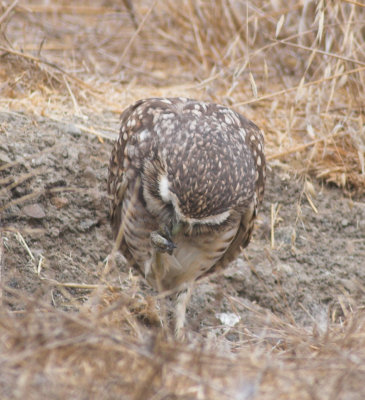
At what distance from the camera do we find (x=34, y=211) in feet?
17.9

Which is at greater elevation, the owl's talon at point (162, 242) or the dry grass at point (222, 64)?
the dry grass at point (222, 64)

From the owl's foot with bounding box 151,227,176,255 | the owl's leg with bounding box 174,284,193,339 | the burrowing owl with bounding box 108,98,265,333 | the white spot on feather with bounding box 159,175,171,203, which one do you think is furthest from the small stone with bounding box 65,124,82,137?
the white spot on feather with bounding box 159,175,171,203

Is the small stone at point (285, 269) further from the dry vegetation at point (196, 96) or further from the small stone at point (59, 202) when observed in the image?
the small stone at point (59, 202)

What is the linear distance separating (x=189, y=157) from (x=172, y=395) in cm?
168

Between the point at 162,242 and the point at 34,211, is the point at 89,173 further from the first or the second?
the point at 162,242

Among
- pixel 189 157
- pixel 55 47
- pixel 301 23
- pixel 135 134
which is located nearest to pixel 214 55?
pixel 301 23

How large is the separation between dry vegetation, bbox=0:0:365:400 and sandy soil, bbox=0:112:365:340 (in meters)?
0.25

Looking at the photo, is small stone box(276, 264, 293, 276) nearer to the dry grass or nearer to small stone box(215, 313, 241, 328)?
small stone box(215, 313, 241, 328)

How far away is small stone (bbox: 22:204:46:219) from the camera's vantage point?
5441 mm

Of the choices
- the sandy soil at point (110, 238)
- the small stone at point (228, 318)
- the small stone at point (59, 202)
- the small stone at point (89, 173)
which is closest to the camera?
the sandy soil at point (110, 238)

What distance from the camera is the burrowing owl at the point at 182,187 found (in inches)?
163

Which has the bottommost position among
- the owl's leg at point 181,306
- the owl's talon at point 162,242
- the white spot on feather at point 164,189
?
the owl's leg at point 181,306

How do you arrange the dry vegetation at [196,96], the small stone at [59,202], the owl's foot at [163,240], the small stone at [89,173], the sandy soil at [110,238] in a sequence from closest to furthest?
the dry vegetation at [196,96]
the owl's foot at [163,240]
the sandy soil at [110,238]
the small stone at [59,202]
the small stone at [89,173]

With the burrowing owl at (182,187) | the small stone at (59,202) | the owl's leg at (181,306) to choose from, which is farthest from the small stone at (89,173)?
the owl's leg at (181,306)
